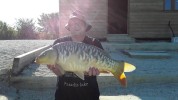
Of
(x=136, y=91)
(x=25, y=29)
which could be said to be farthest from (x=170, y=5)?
(x=25, y=29)

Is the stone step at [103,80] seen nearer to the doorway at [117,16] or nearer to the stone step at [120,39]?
the stone step at [120,39]

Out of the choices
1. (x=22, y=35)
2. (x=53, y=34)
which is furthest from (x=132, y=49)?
(x=53, y=34)

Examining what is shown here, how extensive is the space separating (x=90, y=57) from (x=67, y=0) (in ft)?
48.6

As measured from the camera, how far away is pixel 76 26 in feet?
12.4

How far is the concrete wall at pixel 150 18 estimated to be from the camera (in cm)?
1836

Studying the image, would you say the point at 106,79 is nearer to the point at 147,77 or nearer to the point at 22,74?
the point at 147,77

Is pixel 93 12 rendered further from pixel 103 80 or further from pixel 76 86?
pixel 76 86

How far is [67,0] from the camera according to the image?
712 inches

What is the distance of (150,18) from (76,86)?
49.0 ft

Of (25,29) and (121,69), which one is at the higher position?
(25,29)

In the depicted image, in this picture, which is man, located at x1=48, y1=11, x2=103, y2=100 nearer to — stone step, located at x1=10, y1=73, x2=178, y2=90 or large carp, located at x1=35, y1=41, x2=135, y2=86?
large carp, located at x1=35, y1=41, x2=135, y2=86

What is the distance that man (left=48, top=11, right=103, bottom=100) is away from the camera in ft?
12.4

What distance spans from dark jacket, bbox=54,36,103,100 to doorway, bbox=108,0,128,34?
16.8 meters

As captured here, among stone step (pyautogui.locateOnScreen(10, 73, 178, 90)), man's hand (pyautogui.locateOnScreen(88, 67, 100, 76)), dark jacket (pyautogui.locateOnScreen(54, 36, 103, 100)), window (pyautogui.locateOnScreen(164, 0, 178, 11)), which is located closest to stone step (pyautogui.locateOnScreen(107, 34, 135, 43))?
window (pyautogui.locateOnScreen(164, 0, 178, 11))
